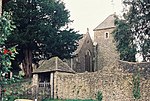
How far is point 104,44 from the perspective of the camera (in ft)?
169

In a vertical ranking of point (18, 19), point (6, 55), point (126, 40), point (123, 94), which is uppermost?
point (18, 19)

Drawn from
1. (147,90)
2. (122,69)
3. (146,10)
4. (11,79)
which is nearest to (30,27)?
(146,10)

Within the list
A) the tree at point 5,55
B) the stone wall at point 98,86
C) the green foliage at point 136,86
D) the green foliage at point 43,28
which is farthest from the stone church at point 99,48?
the tree at point 5,55

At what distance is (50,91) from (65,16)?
12.8 meters

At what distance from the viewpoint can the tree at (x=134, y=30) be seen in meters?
32.6

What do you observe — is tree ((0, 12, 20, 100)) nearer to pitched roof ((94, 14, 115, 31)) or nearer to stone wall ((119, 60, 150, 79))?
stone wall ((119, 60, 150, 79))

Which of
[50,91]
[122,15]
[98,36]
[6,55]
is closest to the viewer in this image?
[6,55]

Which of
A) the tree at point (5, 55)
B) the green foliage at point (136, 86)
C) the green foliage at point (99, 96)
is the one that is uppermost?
the tree at point (5, 55)

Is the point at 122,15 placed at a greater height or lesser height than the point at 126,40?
greater

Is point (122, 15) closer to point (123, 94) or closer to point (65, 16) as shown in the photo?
point (65, 16)

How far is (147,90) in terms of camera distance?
21.2 m

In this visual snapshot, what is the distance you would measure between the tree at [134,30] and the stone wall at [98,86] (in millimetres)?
9578

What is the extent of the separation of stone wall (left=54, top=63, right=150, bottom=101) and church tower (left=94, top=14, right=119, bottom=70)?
25.0m

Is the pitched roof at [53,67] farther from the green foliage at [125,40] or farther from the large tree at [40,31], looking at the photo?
the green foliage at [125,40]
